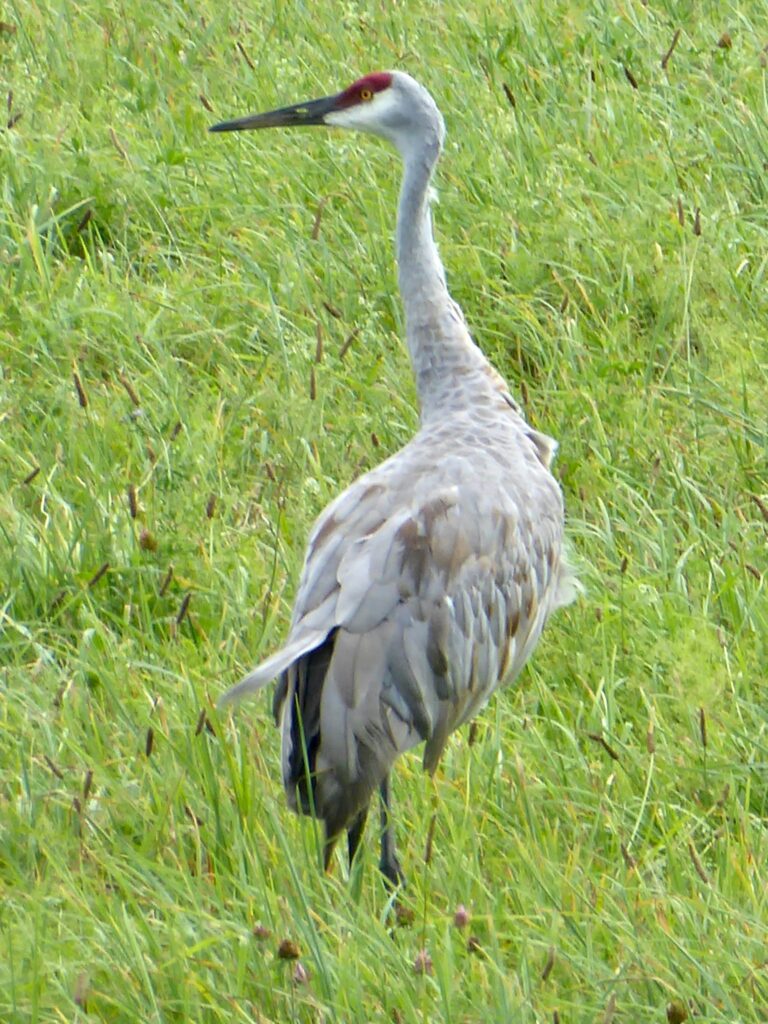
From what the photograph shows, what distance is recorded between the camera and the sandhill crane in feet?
11.7

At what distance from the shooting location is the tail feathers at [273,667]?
3.21 m

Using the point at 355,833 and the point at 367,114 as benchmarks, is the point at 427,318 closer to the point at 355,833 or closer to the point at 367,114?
the point at 367,114

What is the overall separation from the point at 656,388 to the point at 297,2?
92.7 inches

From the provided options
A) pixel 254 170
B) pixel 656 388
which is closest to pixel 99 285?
pixel 254 170

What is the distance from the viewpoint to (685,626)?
13.3 ft

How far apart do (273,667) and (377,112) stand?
5.36 feet

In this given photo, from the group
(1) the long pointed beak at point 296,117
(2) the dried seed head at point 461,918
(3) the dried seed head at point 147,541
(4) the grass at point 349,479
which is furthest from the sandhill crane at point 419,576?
(3) the dried seed head at point 147,541

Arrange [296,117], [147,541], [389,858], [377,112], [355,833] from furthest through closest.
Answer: [296,117] < [377,112] < [147,541] < [355,833] < [389,858]

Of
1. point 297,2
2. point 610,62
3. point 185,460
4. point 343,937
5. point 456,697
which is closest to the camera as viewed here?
point 343,937

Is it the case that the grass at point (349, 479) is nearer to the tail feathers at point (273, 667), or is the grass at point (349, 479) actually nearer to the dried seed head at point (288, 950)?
the dried seed head at point (288, 950)

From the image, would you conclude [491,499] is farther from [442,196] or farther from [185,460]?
[442,196]

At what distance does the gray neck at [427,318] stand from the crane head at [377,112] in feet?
0.55

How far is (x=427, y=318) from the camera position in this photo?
4.27 meters

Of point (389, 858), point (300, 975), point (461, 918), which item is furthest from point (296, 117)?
point (300, 975)
